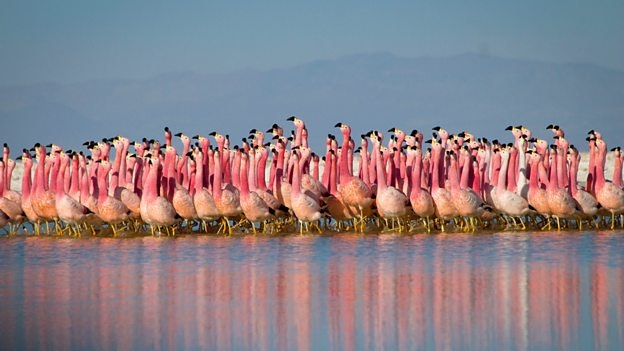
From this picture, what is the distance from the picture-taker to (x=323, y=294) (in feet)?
49.1

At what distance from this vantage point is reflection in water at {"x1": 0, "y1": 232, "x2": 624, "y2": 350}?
40.8ft

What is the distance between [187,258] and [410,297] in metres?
5.52

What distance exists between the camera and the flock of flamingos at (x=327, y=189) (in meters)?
22.2

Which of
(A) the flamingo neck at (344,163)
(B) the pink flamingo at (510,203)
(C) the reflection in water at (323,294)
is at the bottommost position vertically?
(C) the reflection in water at (323,294)

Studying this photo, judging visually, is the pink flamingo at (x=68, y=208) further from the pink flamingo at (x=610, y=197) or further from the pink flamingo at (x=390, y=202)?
the pink flamingo at (x=610, y=197)

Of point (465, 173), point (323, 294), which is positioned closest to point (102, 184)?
point (465, 173)

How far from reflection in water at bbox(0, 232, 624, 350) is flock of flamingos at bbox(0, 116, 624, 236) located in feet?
3.33

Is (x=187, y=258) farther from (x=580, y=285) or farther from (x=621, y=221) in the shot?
(x=621, y=221)

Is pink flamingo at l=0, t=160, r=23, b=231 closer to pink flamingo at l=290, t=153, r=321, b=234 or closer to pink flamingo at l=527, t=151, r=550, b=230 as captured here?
pink flamingo at l=290, t=153, r=321, b=234

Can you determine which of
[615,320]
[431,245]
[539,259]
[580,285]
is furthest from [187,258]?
[615,320]

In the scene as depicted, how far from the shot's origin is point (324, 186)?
23719 mm

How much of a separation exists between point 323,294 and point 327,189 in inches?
354

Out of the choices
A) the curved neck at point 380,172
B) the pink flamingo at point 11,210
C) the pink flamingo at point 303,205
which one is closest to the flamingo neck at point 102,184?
the pink flamingo at point 11,210

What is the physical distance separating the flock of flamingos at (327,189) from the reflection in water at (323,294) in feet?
3.33
